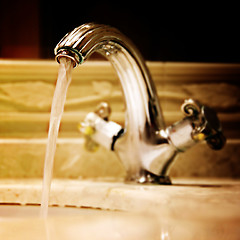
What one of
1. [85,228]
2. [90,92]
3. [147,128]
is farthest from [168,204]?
[90,92]

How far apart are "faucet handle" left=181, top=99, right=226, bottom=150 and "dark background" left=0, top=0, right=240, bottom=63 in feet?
0.92

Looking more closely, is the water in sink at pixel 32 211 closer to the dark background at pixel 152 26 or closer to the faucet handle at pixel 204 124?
the faucet handle at pixel 204 124

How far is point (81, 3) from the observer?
80cm

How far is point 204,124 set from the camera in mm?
520

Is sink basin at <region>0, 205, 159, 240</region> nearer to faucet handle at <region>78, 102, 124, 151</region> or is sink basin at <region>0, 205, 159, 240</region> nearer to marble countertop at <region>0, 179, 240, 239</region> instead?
marble countertop at <region>0, 179, 240, 239</region>

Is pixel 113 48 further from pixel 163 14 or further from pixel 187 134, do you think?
pixel 163 14

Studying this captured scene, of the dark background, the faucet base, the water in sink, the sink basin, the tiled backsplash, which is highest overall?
the dark background

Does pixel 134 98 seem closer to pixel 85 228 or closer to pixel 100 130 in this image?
pixel 100 130

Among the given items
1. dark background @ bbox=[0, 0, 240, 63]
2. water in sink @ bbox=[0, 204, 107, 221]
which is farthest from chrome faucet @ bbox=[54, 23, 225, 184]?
dark background @ bbox=[0, 0, 240, 63]

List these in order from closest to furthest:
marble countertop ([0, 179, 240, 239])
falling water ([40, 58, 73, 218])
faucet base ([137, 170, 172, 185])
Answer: marble countertop ([0, 179, 240, 239]), falling water ([40, 58, 73, 218]), faucet base ([137, 170, 172, 185])

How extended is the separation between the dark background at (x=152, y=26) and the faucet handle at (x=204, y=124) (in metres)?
0.28

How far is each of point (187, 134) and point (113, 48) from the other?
0.56 ft

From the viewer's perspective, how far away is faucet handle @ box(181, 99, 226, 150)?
1.71 feet

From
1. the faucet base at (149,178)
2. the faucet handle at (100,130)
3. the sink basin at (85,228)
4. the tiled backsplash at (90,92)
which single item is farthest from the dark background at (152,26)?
the sink basin at (85,228)
